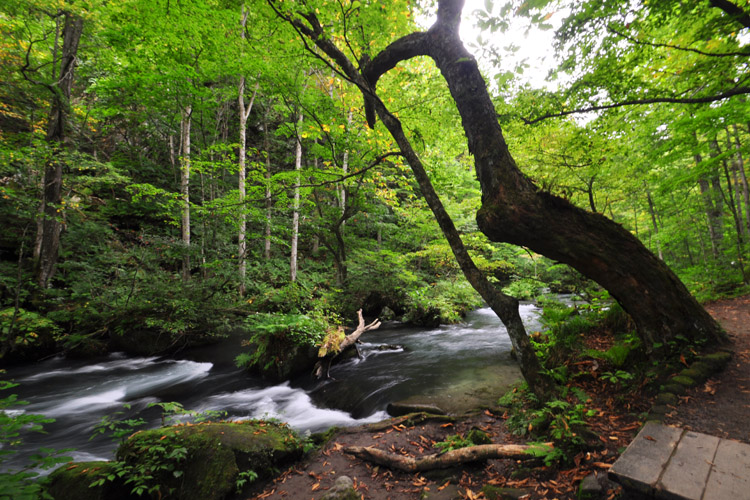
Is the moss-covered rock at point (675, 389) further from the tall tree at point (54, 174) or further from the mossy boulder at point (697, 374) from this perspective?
the tall tree at point (54, 174)

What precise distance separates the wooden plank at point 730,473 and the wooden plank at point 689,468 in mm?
27

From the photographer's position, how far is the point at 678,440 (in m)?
2.21

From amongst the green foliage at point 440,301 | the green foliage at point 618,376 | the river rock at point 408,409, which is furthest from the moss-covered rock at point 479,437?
the green foliage at point 440,301

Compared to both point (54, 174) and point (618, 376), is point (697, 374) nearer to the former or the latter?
point (618, 376)

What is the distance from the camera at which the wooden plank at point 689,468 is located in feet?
5.56

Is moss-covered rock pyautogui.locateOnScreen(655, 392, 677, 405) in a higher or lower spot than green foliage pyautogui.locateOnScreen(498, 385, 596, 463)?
higher

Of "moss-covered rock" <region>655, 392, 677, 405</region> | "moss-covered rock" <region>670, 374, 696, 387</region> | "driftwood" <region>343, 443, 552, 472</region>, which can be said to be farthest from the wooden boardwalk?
"moss-covered rock" <region>670, 374, 696, 387</region>

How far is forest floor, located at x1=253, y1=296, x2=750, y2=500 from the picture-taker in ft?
8.11

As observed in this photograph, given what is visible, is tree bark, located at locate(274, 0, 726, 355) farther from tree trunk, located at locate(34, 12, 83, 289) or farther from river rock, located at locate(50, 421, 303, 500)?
tree trunk, located at locate(34, 12, 83, 289)

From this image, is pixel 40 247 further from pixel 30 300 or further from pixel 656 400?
pixel 656 400

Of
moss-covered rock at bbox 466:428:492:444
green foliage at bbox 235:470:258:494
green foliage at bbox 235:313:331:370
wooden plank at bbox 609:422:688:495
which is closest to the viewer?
wooden plank at bbox 609:422:688:495

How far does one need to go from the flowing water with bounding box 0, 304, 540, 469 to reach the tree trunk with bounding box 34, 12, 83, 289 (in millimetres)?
3077

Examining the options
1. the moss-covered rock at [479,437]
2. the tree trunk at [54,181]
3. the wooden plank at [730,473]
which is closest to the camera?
the wooden plank at [730,473]

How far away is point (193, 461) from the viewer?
3.40 meters
